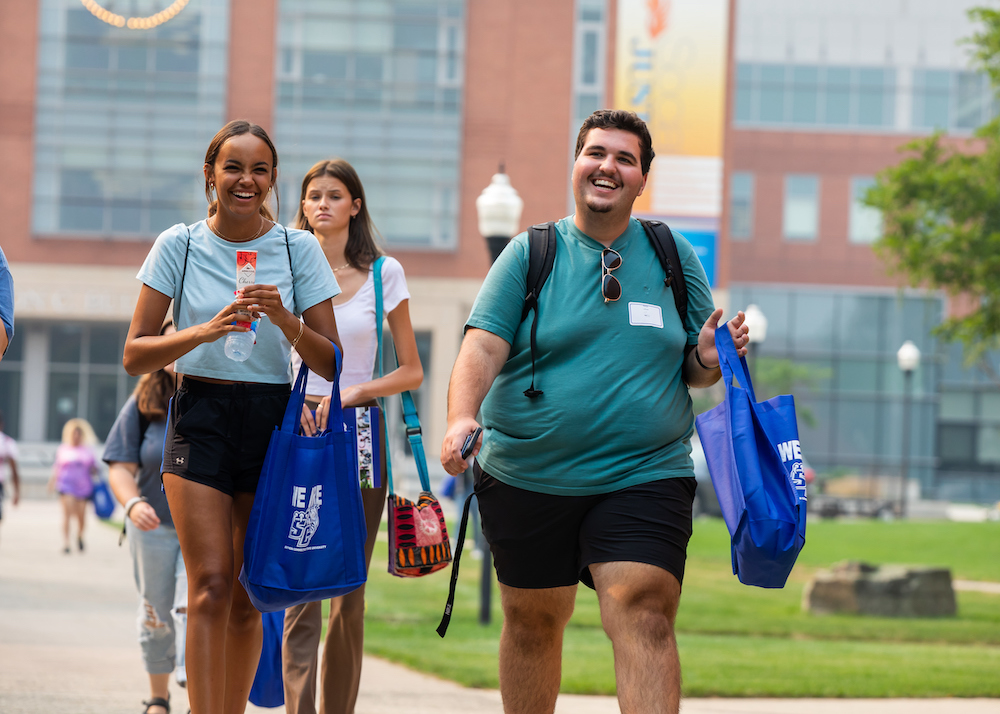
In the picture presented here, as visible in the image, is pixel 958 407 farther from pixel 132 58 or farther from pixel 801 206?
pixel 132 58

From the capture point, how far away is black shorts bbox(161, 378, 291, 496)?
379cm

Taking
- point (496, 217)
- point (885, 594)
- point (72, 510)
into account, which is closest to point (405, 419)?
point (496, 217)

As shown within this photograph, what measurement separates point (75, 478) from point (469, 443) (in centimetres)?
1607

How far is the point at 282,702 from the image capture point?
4.76 m

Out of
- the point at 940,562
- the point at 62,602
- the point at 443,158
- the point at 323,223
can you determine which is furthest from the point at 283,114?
the point at 323,223

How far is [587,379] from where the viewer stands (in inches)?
152

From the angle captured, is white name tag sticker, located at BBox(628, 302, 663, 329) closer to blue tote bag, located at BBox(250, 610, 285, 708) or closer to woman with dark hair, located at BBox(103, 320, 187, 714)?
blue tote bag, located at BBox(250, 610, 285, 708)

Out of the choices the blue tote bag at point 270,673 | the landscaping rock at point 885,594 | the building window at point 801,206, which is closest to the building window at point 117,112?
the building window at point 801,206

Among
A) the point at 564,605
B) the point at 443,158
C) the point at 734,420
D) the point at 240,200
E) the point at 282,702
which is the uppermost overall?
the point at 443,158

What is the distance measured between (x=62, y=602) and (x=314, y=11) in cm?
3790

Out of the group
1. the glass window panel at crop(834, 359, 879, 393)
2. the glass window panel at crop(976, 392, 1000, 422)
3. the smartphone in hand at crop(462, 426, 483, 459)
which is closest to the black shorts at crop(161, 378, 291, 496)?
the smartphone in hand at crop(462, 426, 483, 459)

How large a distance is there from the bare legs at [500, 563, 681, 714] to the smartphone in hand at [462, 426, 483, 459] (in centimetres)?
57

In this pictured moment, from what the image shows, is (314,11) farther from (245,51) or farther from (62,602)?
(62,602)

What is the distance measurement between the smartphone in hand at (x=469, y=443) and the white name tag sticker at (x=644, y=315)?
0.69 m
